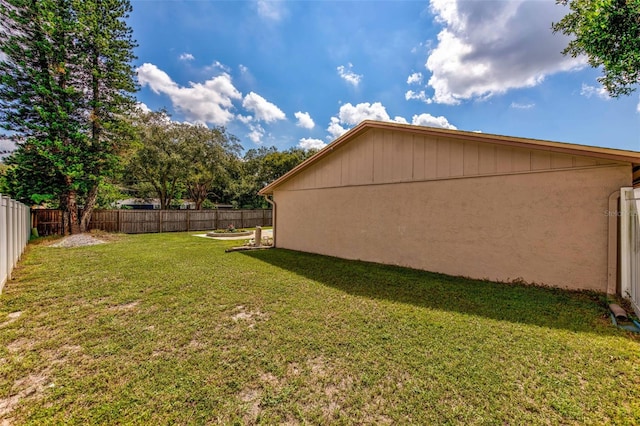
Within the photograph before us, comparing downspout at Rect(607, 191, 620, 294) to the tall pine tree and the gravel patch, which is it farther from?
the tall pine tree

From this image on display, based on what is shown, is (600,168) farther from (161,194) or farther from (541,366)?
(161,194)

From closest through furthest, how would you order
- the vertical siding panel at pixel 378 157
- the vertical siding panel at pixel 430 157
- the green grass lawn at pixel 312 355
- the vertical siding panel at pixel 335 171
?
1. the green grass lawn at pixel 312 355
2. the vertical siding panel at pixel 430 157
3. the vertical siding panel at pixel 378 157
4. the vertical siding panel at pixel 335 171

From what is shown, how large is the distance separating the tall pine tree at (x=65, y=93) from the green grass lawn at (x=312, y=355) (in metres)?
10.4

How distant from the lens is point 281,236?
37.1 ft

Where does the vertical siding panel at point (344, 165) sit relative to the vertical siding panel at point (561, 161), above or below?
above

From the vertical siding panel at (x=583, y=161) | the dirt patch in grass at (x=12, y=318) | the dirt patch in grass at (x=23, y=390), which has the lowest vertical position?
the dirt patch in grass at (x=23, y=390)

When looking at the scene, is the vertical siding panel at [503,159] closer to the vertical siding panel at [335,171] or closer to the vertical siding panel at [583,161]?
the vertical siding panel at [583,161]

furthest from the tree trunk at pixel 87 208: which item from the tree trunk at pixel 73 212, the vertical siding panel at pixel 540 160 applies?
the vertical siding panel at pixel 540 160

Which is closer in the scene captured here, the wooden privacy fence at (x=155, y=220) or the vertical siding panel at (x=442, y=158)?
the vertical siding panel at (x=442, y=158)

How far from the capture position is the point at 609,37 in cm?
726

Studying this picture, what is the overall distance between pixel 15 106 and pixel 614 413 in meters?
20.3

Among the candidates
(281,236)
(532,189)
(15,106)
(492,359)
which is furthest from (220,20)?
(492,359)

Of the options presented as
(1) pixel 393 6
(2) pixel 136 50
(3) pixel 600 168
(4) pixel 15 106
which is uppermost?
(2) pixel 136 50

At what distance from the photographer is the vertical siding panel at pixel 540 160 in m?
5.08
